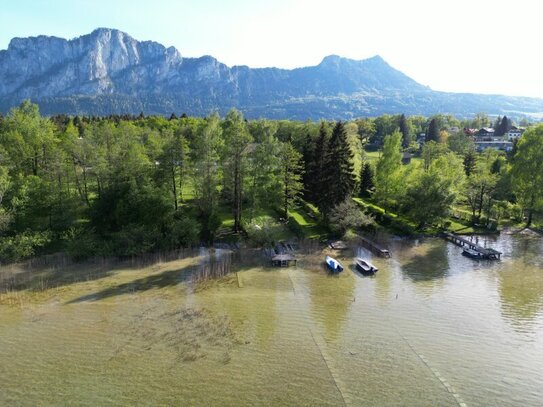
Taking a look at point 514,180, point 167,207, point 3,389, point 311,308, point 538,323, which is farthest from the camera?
point 514,180

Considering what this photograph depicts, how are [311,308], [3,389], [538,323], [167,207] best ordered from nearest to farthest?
[3,389]
[538,323]
[311,308]
[167,207]

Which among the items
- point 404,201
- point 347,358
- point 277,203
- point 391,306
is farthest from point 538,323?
point 277,203

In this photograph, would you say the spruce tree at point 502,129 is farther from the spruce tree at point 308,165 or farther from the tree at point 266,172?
the tree at point 266,172

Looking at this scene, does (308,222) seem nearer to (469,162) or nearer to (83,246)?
(83,246)

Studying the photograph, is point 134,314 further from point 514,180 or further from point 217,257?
point 514,180

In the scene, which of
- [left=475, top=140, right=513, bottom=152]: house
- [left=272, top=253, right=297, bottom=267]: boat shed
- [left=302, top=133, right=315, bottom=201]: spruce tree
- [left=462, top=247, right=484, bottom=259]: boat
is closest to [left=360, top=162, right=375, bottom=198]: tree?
[left=302, top=133, right=315, bottom=201]: spruce tree

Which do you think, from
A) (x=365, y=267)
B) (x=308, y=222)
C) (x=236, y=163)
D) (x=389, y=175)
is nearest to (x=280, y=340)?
(x=365, y=267)

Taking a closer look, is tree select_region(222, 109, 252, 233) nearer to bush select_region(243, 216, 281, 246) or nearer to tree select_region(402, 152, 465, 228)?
bush select_region(243, 216, 281, 246)
